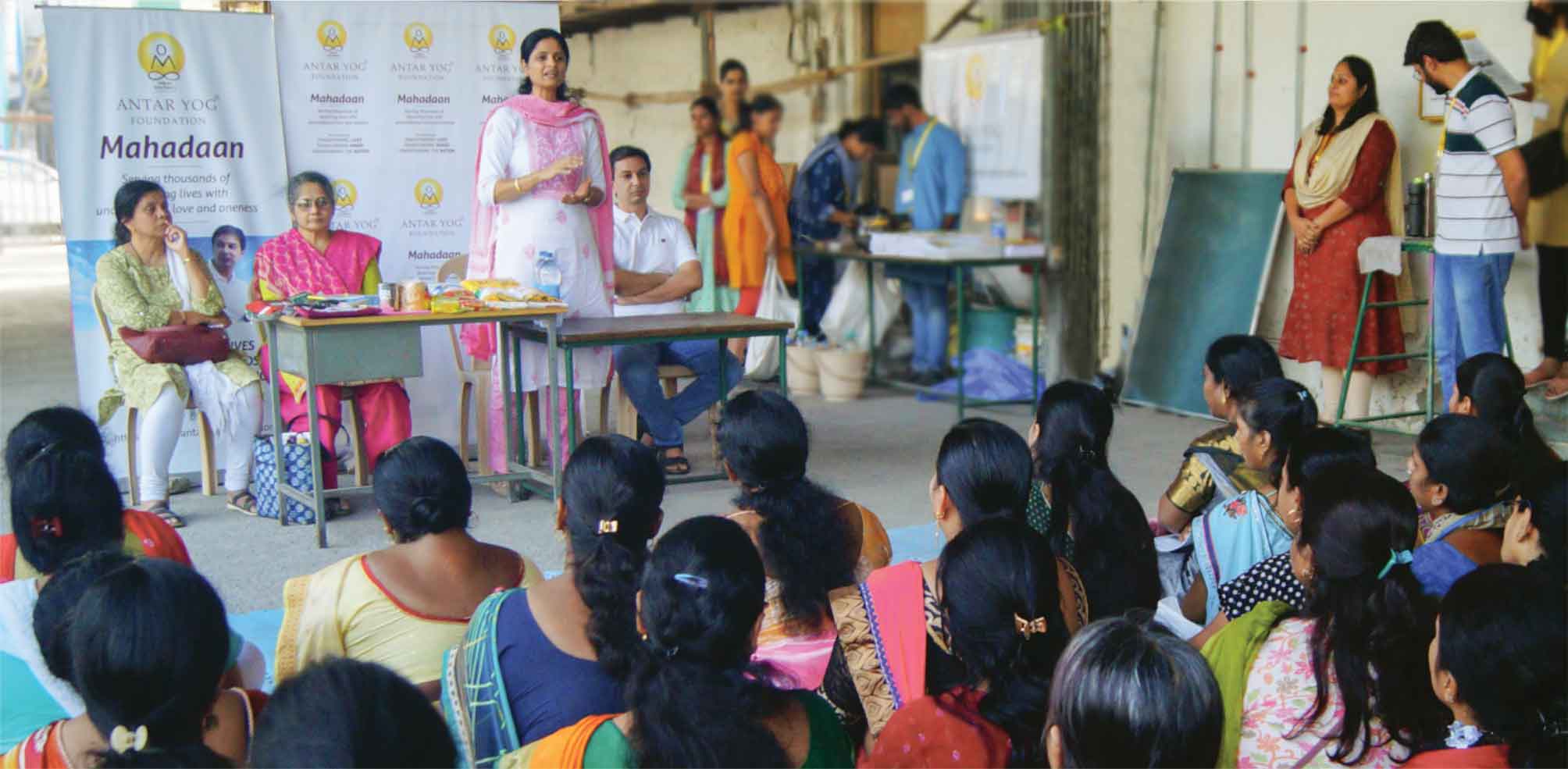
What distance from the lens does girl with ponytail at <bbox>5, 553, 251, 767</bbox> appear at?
5.14 ft

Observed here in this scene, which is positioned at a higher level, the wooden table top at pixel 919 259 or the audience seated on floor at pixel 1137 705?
the wooden table top at pixel 919 259

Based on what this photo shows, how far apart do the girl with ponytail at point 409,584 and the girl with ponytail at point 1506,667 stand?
1.43m

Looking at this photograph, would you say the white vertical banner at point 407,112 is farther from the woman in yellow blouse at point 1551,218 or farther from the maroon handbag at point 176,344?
the woman in yellow blouse at point 1551,218

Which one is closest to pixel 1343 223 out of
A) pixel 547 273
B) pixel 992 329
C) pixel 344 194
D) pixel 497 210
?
pixel 992 329

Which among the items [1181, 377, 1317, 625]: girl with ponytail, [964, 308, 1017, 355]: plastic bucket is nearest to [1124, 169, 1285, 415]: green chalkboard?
[964, 308, 1017, 355]: plastic bucket

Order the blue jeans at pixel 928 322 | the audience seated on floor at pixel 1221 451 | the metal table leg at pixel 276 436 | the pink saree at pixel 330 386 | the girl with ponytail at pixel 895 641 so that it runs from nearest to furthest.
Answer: the girl with ponytail at pixel 895 641, the audience seated on floor at pixel 1221 451, the metal table leg at pixel 276 436, the pink saree at pixel 330 386, the blue jeans at pixel 928 322

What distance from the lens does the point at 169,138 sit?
17.2 feet

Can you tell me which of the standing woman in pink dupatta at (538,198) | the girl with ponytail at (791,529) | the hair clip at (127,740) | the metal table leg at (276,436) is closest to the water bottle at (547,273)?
the standing woman in pink dupatta at (538,198)

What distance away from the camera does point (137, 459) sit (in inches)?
202

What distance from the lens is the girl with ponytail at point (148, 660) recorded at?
61.7 inches

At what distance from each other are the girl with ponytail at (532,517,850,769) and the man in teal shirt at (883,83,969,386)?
596 cm

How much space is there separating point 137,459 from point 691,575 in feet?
13.4

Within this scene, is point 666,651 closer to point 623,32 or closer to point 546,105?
point 546,105

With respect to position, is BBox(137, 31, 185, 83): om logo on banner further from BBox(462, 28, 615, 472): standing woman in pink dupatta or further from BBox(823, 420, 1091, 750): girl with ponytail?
BBox(823, 420, 1091, 750): girl with ponytail
